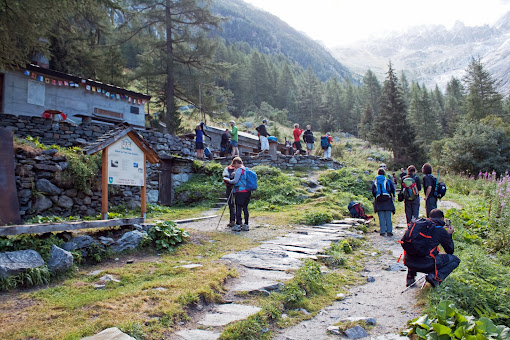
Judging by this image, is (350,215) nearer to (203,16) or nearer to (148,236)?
(148,236)

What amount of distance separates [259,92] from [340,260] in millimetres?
60181

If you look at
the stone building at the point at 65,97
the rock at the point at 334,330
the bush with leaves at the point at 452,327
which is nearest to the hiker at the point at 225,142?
the stone building at the point at 65,97

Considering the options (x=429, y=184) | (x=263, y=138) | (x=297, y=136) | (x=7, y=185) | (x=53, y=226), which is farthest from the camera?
(x=297, y=136)

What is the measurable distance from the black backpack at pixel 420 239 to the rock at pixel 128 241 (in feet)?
14.3

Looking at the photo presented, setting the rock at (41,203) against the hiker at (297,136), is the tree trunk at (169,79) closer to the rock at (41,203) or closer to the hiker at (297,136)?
the hiker at (297,136)

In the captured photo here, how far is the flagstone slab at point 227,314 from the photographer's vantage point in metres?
3.56

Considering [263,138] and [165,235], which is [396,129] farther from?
[165,235]

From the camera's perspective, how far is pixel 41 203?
8938 millimetres

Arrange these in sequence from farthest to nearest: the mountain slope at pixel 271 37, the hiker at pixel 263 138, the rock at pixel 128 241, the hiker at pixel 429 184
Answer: the mountain slope at pixel 271 37
the hiker at pixel 263 138
the hiker at pixel 429 184
the rock at pixel 128 241

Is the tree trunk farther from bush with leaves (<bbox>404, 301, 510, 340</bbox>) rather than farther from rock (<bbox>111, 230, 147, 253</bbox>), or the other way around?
bush with leaves (<bbox>404, 301, 510, 340</bbox>)

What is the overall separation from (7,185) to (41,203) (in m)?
1.88

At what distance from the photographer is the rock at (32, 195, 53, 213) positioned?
29.1 ft

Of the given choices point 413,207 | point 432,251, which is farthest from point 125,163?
point 413,207

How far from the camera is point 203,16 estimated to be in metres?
22.0
